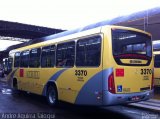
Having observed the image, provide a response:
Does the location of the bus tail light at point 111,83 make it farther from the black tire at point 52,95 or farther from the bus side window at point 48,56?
the bus side window at point 48,56

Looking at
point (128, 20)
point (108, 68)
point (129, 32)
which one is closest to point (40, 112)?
point (108, 68)

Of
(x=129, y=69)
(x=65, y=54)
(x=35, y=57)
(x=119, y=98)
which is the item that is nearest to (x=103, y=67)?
(x=129, y=69)

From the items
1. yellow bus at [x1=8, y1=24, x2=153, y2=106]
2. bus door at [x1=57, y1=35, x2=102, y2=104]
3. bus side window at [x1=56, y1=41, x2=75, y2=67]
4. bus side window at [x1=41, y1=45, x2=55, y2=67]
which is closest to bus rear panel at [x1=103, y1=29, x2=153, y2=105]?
yellow bus at [x1=8, y1=24, x2=153, y2=106]

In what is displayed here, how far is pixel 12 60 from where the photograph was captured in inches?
756

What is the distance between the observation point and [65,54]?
11742mm

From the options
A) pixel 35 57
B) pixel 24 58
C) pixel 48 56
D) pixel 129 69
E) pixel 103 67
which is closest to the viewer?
pixel 103 67

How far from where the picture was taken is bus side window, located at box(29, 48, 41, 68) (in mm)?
14488

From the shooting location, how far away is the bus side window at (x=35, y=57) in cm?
1449

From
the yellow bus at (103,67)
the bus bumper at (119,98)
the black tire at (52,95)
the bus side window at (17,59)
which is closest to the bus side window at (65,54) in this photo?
the yellow bus at (103,67)

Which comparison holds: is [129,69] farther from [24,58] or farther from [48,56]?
[24,58]

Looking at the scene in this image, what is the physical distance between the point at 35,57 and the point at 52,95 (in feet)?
8.95

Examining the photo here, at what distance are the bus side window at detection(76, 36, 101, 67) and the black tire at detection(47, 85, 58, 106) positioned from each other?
238 cm

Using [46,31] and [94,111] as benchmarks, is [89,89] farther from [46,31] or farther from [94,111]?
[46,31]

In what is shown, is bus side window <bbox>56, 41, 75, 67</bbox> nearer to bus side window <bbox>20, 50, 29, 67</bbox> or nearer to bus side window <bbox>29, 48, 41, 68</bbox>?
bus side window <bbox>29, 48, 41, 68</bbox>
